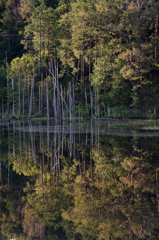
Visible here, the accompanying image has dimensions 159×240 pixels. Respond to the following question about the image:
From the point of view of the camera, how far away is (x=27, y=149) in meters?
12.1

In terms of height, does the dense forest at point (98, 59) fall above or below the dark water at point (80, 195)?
above

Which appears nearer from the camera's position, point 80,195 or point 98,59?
point 80,195

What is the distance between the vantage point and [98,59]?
34.0 m

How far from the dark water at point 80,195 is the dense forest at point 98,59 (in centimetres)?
1780

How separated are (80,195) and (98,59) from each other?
95.7 feet

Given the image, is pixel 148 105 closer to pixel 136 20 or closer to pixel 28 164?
pixel 136 20

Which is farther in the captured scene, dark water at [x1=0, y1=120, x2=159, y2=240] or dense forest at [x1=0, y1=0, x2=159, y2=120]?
dense forest at [x1=0, y1=0, x2=159, y2=120]

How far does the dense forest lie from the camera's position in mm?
30219

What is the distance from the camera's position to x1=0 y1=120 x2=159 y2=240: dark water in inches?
182

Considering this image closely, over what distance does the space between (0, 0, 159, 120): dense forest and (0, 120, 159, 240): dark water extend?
17800mm

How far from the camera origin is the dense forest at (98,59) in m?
30.2

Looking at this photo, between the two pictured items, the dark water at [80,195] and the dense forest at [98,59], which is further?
the dense forest at [98,59]

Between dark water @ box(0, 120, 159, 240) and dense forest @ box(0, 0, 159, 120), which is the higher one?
dense forest @ box(0, 0, 159, 120)

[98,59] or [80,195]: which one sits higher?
[98,59]
